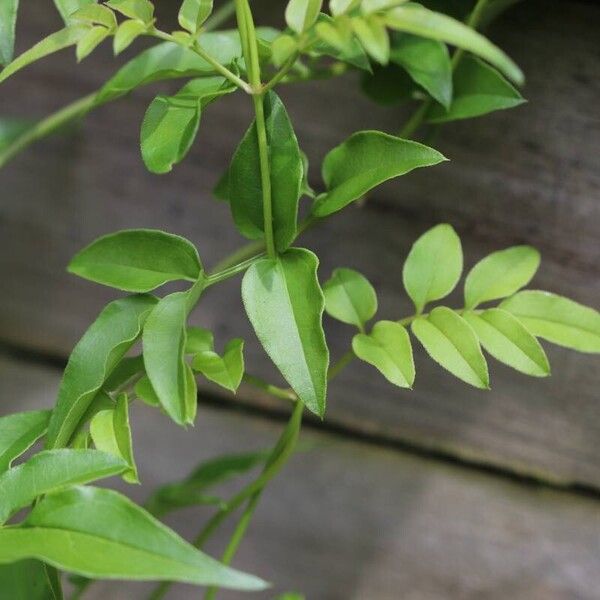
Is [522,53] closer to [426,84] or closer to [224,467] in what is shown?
[426,84]

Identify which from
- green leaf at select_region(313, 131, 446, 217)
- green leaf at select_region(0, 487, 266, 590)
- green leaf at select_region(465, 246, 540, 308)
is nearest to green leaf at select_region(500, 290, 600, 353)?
green leaf at select_region(465, 246, 540, 308)

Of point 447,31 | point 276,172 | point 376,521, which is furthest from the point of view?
point 376,521


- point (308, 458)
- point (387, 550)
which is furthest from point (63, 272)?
point (387, 550)

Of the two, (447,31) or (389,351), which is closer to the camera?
(447,31)

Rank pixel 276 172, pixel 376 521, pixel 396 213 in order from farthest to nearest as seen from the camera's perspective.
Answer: pixel 376 521, pixel 396 213, pixel 276 172

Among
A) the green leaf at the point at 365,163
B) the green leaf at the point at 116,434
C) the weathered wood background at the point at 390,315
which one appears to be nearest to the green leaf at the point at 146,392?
the green leaf at the point at 116,434

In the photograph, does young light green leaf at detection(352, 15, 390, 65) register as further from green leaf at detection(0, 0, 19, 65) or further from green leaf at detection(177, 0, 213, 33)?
green leaf at detection(0, 0, 19, 65)

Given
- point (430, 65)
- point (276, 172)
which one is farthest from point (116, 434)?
point (430, 65)

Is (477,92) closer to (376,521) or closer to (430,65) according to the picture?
(430,65)
